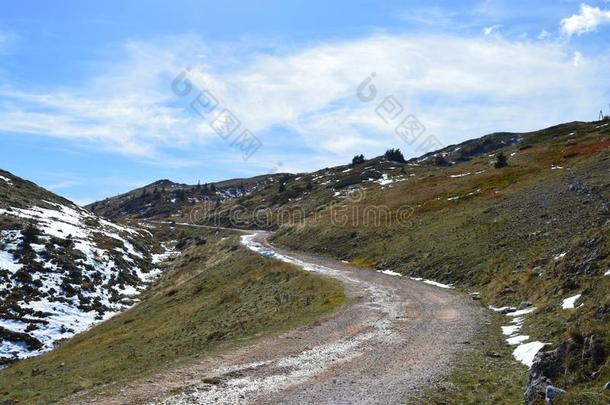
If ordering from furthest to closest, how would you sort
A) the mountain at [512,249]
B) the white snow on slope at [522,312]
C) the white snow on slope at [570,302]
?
the white snow on slope at [522,312], the white snow on slope at [570,302], the mountain at [512,249]

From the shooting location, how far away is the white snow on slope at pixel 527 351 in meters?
16.9

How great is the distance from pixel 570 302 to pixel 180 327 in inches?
1008

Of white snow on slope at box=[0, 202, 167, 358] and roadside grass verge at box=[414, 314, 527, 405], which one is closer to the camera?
roadside grass verge at box=[414, 314, 527, 405]

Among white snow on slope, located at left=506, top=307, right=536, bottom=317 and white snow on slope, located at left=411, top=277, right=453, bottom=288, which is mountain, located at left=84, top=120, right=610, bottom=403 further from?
white snow on slope, located at left=411, top=277, right=453, bottom=288

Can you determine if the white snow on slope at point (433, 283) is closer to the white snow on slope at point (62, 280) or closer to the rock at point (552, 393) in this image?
the rock at point (552, 393)

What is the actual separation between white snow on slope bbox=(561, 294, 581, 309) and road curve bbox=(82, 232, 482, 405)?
430cm

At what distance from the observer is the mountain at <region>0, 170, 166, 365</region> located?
43.0m

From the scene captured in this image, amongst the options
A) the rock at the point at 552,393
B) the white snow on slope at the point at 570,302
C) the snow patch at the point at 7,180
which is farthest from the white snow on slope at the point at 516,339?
the snow patch at the point at 7,180

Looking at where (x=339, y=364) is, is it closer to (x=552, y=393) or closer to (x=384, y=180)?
(x=552, y=393)

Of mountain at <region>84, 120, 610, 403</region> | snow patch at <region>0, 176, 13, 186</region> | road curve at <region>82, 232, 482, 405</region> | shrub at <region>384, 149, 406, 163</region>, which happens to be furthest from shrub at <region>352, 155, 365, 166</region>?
road curve at <region>82, 232, 482, 405</region>

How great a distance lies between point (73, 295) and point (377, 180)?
106 meters

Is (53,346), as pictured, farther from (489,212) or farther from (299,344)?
(489,212)

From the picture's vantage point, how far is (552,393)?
11117mm

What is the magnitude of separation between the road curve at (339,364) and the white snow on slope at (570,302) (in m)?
4.30
